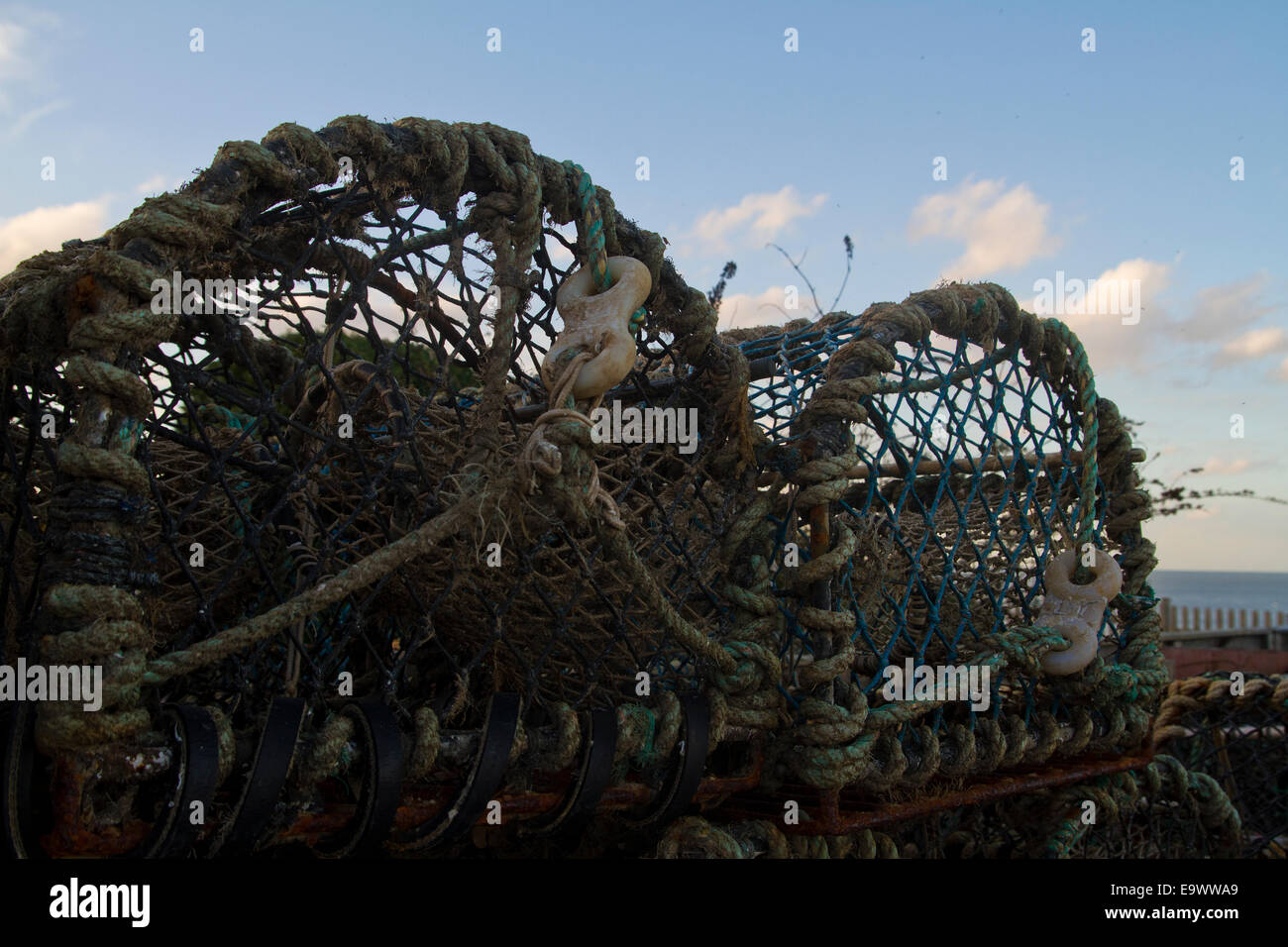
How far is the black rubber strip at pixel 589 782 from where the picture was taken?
1754mm

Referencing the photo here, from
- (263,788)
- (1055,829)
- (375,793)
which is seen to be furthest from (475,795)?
(1055,829)

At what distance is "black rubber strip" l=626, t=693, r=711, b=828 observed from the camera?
1908mm

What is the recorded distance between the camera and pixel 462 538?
1752 millimetres

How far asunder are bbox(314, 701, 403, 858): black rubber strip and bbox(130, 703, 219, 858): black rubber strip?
0.24m

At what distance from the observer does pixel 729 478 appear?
221 cm

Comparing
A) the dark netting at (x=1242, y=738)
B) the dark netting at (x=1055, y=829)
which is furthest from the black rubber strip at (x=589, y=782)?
the dark netting at (x=1242, y=738)

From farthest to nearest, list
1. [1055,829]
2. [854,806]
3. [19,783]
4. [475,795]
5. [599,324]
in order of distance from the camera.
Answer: [1055,829], [854,806], [599,324], [475,795], [19,783]

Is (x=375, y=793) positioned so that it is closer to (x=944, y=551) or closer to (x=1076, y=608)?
(x=944, y=551)

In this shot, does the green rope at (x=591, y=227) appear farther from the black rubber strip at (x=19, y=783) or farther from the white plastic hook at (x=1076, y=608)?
the white plastic hook at (x=1076, y=608)

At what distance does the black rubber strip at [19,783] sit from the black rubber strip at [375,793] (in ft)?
1.35

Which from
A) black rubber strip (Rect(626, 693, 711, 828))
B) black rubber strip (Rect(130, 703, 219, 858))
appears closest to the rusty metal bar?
black rubber strip (Rect(626, 693, 711, 828))

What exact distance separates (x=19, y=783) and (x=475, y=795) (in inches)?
25.5
